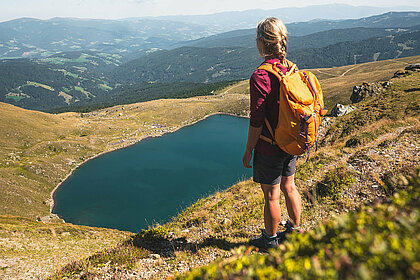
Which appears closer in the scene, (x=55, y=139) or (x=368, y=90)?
(x=368, y=90)

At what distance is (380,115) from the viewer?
18391 millimetres

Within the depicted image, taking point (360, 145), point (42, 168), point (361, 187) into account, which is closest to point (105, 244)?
point (361, 187)

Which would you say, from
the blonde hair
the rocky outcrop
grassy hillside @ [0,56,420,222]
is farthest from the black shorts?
grassy hillside @ [0,56,420,222]

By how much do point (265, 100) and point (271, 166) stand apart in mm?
1185

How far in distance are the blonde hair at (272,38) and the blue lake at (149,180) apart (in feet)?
133

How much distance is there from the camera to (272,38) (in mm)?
3752

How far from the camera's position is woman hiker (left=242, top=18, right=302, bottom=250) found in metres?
3.65

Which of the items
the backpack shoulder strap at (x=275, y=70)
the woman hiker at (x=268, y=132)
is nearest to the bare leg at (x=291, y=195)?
the woman hiker at (x=268, y=132)

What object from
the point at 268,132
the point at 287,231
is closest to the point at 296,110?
the point at 268,132

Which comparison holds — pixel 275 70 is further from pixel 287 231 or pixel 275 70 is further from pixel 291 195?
pixel 287 231

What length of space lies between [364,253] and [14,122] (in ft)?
302

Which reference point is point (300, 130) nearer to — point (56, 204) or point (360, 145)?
point (360, 145)

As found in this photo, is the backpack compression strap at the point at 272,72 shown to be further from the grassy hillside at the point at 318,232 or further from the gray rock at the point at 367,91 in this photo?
the gray rock at the point at 367,91

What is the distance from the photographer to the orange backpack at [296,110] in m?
3.42
